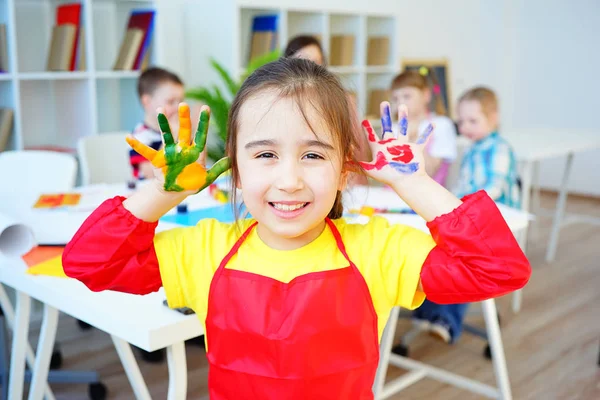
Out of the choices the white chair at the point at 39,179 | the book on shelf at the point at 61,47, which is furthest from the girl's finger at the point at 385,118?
the book on shelf at the point at 61,47

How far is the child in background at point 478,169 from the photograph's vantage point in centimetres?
274

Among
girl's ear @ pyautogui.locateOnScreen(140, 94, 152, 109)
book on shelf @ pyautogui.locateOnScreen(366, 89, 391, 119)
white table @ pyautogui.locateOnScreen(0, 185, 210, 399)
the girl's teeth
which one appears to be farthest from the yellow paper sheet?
book on shelf @ pyautogui.locateOnScreen(366, 89, 391, 119)

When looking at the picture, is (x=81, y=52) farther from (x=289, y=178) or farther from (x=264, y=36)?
(x=289, y=178)

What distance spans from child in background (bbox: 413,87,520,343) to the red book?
1859 millimetres

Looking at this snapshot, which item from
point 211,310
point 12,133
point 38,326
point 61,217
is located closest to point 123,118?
point 12,133

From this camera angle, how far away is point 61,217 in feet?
6.07

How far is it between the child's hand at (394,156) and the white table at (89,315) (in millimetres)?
460

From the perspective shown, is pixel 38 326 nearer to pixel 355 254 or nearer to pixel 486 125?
pixel 486 125

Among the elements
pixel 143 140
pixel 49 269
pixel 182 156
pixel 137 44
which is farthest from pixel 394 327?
pixel 137 44

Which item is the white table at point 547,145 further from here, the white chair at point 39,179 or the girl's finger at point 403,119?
the girl's finger at point 403,119

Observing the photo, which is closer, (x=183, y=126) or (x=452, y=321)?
(x=183, y=126)

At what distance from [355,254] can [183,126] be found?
1.09 ft

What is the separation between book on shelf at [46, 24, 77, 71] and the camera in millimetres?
3178

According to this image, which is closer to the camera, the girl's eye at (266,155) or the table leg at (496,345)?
the girl's eye at (266,155)
